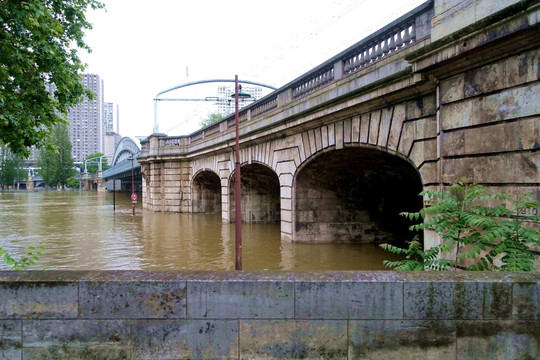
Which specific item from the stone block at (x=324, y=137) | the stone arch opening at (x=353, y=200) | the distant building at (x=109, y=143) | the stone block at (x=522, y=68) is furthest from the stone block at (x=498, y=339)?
the distant building at (x=109, y=143)

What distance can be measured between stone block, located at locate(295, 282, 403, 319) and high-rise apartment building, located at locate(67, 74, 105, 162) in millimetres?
197856

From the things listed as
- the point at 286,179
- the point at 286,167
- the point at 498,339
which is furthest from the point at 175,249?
the point at 498,339

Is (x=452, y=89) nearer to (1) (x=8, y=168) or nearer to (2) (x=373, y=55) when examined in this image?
(2) (x=373, y=55)

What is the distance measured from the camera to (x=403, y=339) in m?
3.06

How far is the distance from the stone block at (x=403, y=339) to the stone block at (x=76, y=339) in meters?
1.99

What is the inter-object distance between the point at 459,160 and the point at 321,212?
298 inches

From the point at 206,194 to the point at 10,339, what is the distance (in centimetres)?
2420

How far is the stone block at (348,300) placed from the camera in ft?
10.1

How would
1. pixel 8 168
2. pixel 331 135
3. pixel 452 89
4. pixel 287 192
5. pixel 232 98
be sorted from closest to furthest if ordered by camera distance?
pixel 452 89 < pixel 331 135 < pixel 287 192 < pixel 232 98 < pixel 8 168

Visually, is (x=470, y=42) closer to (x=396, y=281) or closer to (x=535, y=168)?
(x=535, y=168)

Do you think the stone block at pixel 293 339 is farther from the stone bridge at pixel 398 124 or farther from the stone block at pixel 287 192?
the stone block at pixel 287 192

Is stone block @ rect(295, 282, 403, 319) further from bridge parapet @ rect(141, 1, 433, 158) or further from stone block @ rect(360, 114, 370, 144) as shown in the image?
stone block @ rect(360, 114, 370, 144)

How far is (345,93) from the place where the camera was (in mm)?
9430

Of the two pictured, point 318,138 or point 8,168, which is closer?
point 318,138
